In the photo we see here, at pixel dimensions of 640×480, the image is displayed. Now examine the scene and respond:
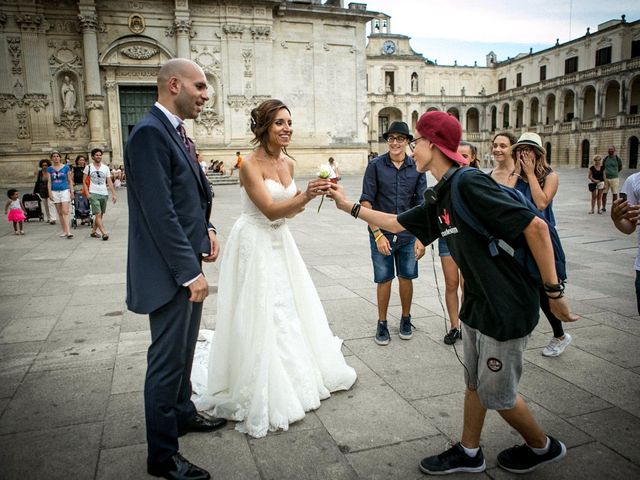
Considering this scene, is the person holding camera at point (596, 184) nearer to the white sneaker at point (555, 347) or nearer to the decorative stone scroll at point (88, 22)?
the white sneaker at point (555, 347)

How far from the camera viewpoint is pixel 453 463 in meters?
2.75

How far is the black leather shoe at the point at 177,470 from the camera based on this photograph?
2.71m

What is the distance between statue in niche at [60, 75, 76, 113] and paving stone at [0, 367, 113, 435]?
97.0ft

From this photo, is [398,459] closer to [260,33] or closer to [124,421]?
[124,421]

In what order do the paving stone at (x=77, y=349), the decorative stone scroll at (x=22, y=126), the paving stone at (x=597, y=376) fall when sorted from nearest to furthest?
the paving stone at (x=597, y=376) → the paving stone at (x=77, y=349) → the decorative stone scroll at (x=22, y=126)

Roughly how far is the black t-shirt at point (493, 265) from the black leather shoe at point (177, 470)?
180 cm

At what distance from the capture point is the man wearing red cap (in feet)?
7.88

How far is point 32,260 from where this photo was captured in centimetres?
904

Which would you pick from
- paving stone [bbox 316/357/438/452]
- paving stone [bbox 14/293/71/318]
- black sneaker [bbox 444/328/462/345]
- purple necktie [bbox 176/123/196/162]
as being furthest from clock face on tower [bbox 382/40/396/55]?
purple necktie [bbox 176/123/196/162]

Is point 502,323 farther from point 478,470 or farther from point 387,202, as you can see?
point 387,202

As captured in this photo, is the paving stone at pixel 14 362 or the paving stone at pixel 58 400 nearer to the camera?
the paving stone at pixel 58 400

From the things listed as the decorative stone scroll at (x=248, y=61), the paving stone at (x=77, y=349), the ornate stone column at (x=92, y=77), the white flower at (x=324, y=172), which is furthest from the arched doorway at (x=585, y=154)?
the paving stone at (x=77, y=349)

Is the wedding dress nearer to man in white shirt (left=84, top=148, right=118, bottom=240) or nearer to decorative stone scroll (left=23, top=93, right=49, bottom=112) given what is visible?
man in white shirt (left=84, top=148, right=118, bottom=240)

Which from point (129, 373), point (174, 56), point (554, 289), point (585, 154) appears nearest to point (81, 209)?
point (129, 373)
